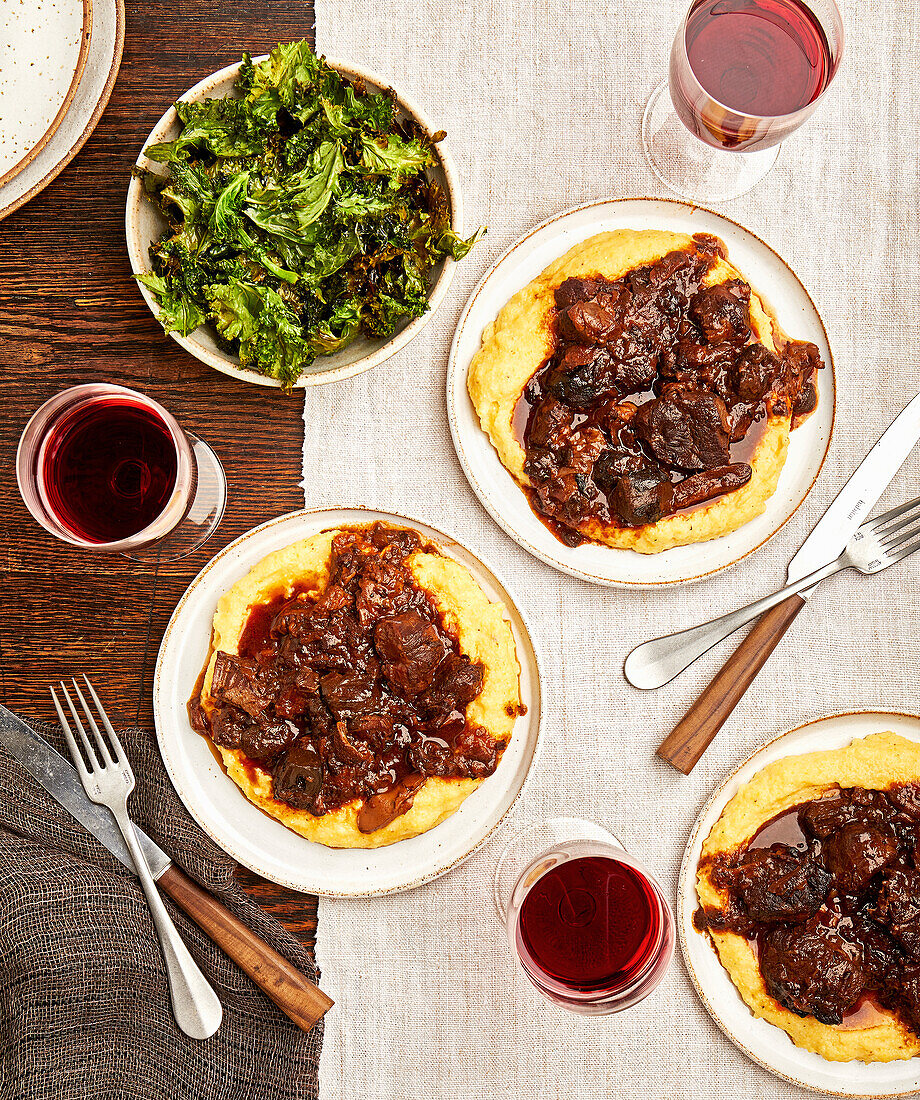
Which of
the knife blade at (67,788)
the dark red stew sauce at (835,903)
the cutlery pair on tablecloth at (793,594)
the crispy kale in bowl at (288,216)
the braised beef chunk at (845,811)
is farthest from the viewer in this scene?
the cutlery pair on tablecloth at (793,594)

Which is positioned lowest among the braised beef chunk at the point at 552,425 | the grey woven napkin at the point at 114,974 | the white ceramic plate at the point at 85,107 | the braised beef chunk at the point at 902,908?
the grey woven napkin at the point at 114,974

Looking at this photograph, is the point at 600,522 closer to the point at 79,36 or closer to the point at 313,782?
the point at 313,782

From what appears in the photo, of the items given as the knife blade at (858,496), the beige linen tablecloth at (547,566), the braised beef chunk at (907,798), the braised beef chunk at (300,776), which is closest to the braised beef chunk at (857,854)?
the braised beef chunk at (907,798)

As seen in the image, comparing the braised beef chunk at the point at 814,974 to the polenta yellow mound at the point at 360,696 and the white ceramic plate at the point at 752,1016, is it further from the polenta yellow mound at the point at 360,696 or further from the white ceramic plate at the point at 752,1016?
the polenta yellow mound at the point at 360,696

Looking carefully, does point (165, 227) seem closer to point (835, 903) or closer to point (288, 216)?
point (288, 216)

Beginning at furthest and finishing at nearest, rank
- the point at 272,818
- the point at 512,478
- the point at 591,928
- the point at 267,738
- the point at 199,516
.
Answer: the point at 199,516 → the point at 512,478 → the point at 272,818 → the point at 267,738 → the point at 591,928

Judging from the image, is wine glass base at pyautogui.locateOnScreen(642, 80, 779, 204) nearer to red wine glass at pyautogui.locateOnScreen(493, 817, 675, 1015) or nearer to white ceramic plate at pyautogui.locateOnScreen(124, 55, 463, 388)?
white ceramic plate at pyautogui.locateOnScreen(124, 55, 463, 388)

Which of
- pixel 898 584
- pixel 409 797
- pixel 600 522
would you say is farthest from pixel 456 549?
pixel 898 584

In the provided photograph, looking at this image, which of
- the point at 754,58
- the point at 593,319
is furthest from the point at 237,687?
the point at 754,58
